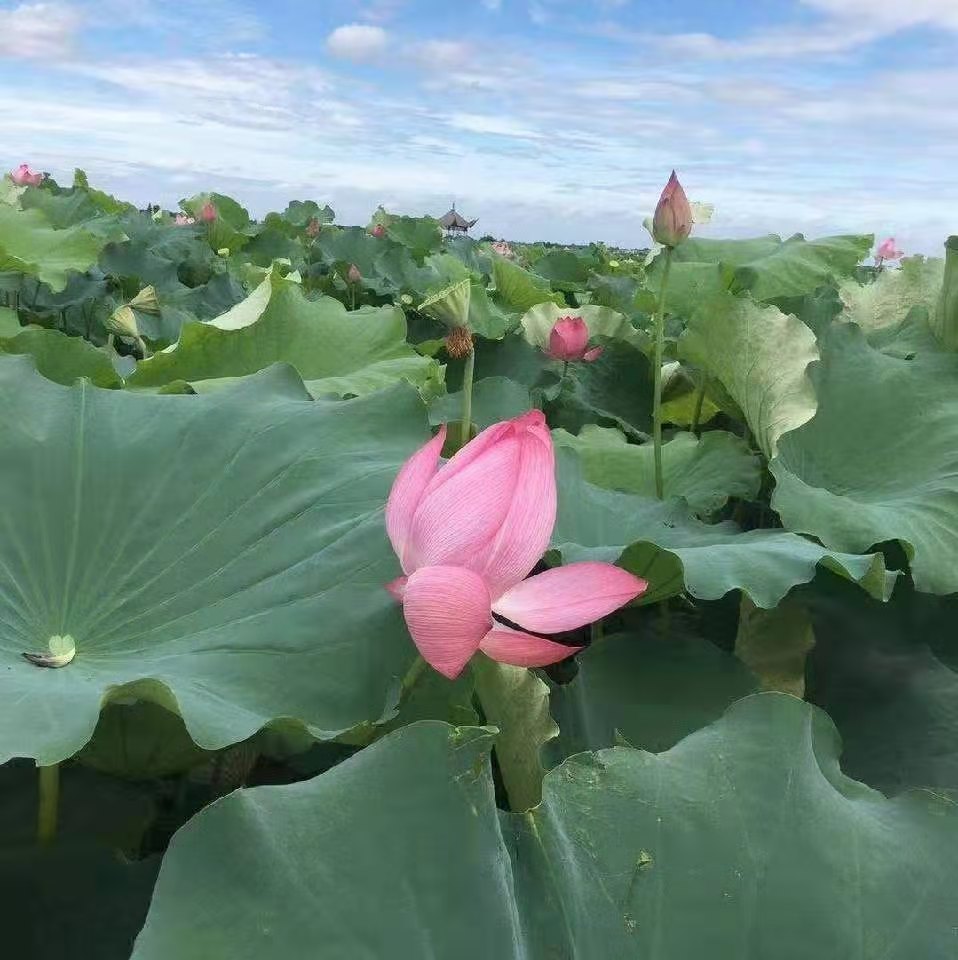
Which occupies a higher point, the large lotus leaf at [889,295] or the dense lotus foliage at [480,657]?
the large lotus leaf at [889,295]

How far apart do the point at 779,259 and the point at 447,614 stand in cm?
185

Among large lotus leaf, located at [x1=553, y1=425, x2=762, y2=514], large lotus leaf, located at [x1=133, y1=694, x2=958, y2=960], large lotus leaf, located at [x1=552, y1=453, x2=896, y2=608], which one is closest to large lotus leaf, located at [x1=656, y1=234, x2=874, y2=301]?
large lotus leaf, located at [x1=553, y1=425, x2=762, y2=514]

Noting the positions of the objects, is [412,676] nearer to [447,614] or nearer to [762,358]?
[447,614]

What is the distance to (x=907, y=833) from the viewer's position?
0.59 metres

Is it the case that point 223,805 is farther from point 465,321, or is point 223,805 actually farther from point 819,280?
point 819,280

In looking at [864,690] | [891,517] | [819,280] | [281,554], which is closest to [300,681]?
[281,554]

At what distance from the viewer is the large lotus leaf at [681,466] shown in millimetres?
1276

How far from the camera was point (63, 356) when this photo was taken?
1646 millimetres

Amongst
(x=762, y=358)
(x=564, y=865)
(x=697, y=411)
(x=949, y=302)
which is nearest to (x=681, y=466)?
(x=762, y=358)

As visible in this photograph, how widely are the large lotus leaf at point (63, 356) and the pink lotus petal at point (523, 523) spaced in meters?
1.12

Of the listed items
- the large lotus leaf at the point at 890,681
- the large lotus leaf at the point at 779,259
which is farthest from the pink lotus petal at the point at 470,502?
the large lotus leaf at the point at 779,259

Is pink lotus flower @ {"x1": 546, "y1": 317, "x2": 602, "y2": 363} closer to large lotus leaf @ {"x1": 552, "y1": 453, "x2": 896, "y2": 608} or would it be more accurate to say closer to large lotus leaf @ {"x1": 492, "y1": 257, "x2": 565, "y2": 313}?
large lotus leaf @ {"x1": 552, "y1": 453, "x2": 896, "y2": 608}

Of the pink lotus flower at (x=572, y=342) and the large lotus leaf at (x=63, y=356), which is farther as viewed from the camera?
the pink lotus flower at (x=572, y=342)

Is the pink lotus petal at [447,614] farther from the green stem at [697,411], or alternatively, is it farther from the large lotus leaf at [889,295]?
the large lotus leaf at [889,295]
